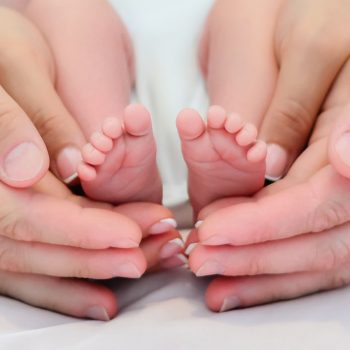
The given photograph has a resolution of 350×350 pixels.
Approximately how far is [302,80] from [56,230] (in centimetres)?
33

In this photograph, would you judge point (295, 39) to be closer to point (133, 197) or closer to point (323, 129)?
point (323, 129)

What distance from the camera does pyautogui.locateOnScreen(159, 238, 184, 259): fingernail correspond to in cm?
65

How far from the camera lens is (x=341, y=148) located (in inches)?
20.6

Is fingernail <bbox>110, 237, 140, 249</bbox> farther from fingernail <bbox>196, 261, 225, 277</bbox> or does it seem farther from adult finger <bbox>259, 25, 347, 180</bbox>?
adult finger <bbox>259, 25, 347, 180</bbox>

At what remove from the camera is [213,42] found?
2.91ft

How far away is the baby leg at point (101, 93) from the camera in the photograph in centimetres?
58

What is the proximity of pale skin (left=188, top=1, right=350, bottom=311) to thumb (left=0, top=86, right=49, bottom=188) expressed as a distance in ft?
0.54

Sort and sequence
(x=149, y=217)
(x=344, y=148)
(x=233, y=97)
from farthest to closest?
(x=233, y=97)
(x=149, y=217)
(x=344, y=148)

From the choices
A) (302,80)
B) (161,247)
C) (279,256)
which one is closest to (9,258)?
(161,247)

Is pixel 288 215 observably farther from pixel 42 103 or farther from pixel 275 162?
pixel 42 103

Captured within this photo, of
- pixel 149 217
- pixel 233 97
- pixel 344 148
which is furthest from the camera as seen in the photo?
pixel 233 97

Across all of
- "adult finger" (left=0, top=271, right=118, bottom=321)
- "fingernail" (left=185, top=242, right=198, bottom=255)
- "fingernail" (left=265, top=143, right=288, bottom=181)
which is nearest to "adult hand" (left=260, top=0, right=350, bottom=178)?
"fingernail" (left=265, top=143, right=288, bottom=181)

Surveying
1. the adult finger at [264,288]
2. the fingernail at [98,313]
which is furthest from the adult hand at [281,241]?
the fingernail at [98,313]

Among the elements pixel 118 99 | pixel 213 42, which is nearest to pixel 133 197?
pixel 118 99
